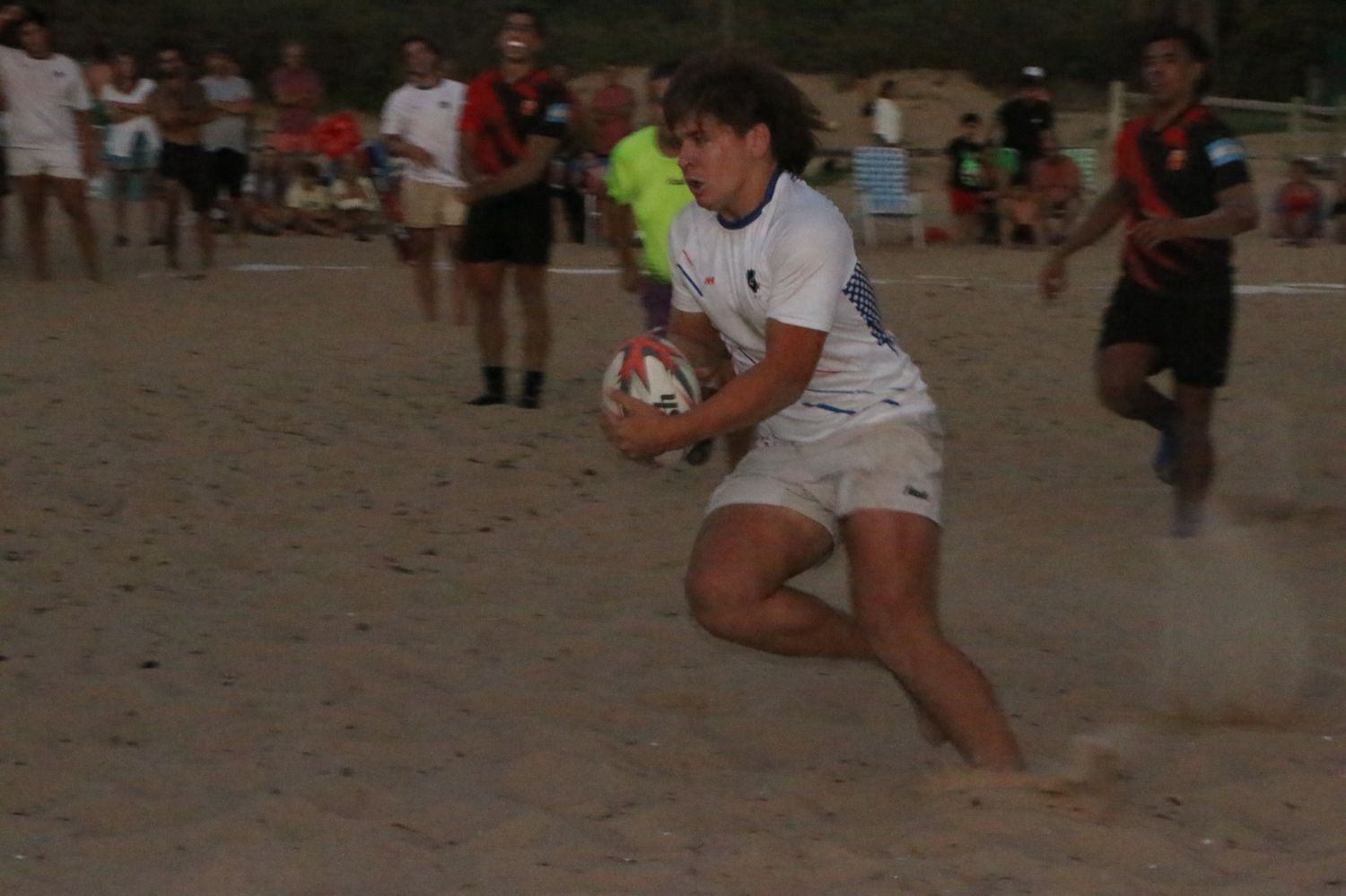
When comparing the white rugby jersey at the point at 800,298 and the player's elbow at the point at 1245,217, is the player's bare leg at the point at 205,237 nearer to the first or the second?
the player's elbow at the point at 1245,217

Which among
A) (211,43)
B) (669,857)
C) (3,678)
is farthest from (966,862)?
(211,43)

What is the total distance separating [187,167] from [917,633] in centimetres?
1154

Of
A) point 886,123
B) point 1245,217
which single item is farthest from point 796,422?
point 886,123

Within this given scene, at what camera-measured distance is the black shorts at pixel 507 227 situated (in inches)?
367

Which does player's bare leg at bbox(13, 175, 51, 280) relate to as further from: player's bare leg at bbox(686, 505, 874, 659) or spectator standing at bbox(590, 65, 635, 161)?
player's bare leg at bbox(686, 505, 874, 659)

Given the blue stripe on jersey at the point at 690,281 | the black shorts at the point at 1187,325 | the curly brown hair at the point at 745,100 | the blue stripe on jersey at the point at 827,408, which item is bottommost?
the black shorts at the point at 1187,325

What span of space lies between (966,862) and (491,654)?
2165mm

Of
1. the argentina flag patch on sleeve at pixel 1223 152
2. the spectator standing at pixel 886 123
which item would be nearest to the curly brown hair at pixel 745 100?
the argentina flag patch on sleeve at pixel 1223 152

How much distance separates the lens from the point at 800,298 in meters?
3.90

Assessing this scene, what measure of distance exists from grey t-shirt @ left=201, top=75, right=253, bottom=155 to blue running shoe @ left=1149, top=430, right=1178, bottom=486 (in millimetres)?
10893

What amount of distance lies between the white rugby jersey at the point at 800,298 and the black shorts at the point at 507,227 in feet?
16.6

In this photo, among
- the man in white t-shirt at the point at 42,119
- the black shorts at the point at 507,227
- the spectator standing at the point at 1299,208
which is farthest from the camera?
the spectator standing at the point at 1299,208

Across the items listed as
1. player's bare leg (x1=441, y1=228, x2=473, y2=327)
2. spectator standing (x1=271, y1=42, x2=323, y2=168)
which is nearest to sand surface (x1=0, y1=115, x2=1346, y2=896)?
player's bare leg (x1=441, y1=228, x2=473, y2=327)

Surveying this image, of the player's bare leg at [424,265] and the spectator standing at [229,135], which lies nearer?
the player's bare leg at [424,265]
